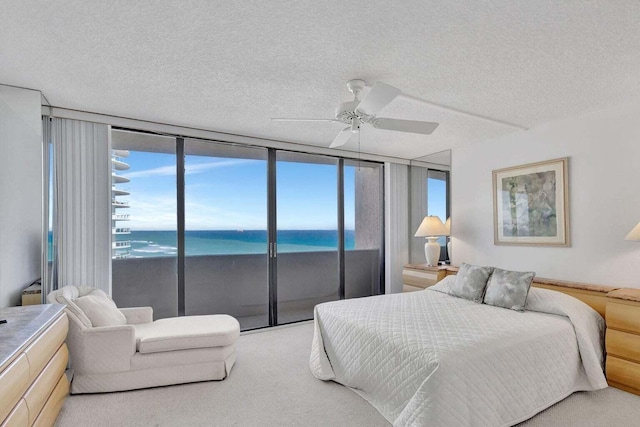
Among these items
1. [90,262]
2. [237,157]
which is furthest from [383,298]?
[90,262]

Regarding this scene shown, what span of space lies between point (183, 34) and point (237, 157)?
104 inches

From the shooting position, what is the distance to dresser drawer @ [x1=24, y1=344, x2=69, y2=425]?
5.85ft

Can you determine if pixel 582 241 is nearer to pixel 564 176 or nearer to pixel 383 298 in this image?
pixel 564 176

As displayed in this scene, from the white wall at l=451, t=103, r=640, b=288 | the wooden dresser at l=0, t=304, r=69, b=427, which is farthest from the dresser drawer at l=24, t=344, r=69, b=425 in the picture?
the white wall at l=451, t=103, r=640, b=288

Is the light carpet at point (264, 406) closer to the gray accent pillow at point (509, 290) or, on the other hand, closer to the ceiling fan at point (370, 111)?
the gray accent pillow at point (509, 290)

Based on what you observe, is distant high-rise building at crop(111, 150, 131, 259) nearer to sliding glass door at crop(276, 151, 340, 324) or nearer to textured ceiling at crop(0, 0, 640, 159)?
textured ceiling at crop(0, 0, 640, 159)

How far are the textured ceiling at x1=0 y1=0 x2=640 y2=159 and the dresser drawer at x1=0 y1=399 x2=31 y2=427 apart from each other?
1992 millimetres

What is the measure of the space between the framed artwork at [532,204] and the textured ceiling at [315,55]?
0.69m

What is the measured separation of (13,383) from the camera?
4.99 ft

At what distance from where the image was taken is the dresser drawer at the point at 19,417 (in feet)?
4.91

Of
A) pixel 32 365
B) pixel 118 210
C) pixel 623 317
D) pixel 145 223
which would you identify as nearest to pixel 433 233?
pixel 623 317

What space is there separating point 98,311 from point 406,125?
2989mm

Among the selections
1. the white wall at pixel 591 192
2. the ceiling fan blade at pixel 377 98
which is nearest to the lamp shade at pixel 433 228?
the white wall at pixel 591 192

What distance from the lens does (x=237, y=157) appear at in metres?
4.64
